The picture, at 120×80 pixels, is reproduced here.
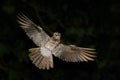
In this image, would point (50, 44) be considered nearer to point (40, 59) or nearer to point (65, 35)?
point (40, 59)

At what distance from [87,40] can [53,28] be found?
173 mm

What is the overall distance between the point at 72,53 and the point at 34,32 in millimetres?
132

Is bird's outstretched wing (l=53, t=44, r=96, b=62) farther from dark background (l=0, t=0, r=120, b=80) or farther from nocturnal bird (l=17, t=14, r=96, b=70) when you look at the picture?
dark background (l=0, t=0, r=120, b=80)

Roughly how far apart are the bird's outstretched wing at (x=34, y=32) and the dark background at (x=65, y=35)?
62 cm

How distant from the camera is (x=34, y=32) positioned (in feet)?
4.12

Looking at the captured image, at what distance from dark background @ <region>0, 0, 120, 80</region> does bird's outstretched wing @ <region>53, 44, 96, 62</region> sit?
2.19ft

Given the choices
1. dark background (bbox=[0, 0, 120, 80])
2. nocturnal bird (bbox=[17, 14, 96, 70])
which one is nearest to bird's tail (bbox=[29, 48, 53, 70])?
nocturnal bird (bbox=[17, 14, 96, 70])

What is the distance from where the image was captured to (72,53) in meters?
1.21

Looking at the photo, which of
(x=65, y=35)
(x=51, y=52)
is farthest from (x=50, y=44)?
(x=65, y=35)

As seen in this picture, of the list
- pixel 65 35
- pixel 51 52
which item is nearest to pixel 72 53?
pixel 51 52

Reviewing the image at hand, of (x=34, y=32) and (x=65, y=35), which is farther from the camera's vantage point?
(x=65, y=35)

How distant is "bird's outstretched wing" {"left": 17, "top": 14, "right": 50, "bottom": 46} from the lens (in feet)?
3.96

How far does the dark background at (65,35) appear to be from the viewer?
1947 mm

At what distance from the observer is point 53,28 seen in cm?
189
